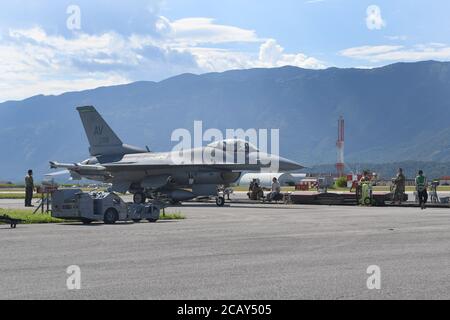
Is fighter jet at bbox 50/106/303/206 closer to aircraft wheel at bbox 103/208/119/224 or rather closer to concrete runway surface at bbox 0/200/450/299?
aircraft wheel at bbox 103/208/119/224

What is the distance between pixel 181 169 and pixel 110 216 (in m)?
16.9

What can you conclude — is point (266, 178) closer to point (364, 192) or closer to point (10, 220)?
point (364, 192)

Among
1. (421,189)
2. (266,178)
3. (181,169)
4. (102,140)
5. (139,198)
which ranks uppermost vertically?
(102,140)

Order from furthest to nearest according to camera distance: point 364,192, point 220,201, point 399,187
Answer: point 220,201, point 399,187, point 364,192

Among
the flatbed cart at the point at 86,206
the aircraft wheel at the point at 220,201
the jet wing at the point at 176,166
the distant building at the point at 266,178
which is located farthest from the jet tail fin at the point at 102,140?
the distant building at the point at 266,178

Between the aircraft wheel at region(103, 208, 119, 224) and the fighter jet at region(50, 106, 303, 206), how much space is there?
1495cm

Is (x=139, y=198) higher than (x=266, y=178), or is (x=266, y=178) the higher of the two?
(x=266, y=178)

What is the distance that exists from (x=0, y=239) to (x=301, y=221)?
9.41m

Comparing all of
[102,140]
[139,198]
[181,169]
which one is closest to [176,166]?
[181,169]

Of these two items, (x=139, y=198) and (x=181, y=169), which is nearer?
(x=139, y=198)

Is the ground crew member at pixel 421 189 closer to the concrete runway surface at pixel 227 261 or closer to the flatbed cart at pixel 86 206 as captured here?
the concrete runway surface at pixel 227 261

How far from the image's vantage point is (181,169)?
125 feet

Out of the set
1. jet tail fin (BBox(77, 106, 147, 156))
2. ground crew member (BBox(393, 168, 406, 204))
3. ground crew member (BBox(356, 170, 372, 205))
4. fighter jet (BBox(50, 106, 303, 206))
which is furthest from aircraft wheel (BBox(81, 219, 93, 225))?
jet tail fin (BBox(77, 106, 147, 156))
